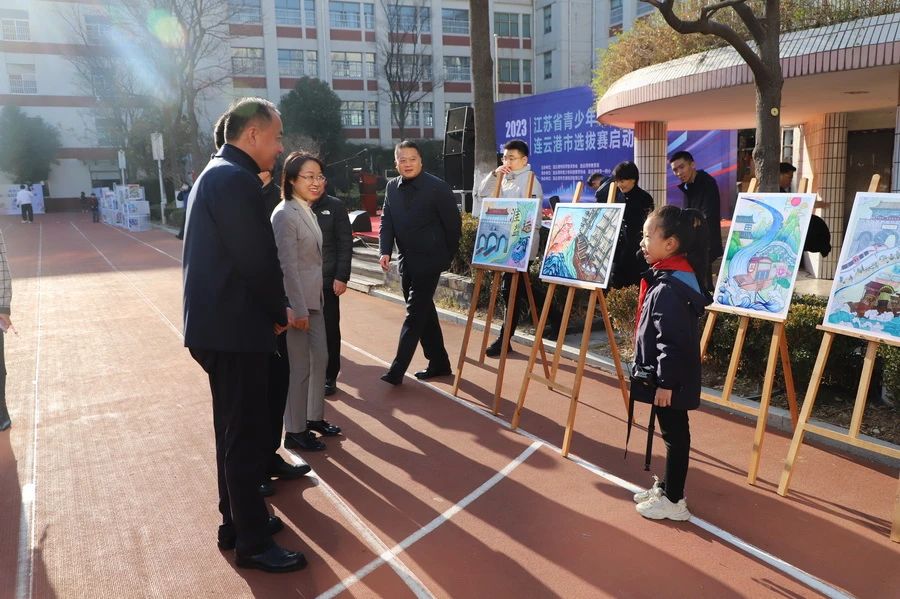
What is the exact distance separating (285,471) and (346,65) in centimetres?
4805

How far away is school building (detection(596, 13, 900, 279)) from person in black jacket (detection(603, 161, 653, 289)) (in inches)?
75.0

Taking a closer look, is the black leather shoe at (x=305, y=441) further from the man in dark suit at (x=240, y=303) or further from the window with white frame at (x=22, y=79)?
the window with white frame at (x=22, y=79)

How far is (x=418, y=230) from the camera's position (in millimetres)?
5977

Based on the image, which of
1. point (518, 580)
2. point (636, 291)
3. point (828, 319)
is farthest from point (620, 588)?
point (636, 291)

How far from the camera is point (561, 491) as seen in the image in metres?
4.10

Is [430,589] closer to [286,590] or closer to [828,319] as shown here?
[286,590]

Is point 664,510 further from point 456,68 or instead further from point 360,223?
point 456,68

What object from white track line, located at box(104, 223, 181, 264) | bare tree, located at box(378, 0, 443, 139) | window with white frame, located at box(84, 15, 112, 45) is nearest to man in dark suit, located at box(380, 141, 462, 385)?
white track line, located at box(104, 223, 181, 264)

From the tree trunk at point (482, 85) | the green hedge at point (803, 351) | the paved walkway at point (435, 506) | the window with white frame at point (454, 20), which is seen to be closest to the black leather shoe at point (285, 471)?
the paved walkway at point (435, 506)

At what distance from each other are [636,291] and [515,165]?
168cm

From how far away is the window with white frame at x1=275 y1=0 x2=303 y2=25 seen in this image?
46531 millimetres

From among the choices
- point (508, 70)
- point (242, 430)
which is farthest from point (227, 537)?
point (508, 70)

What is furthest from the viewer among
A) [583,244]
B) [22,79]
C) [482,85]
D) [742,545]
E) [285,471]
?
[22,79]

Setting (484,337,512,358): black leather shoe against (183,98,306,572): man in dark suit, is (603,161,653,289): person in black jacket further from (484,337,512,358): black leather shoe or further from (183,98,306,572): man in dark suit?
(183,98,306,572): man in dark suit
